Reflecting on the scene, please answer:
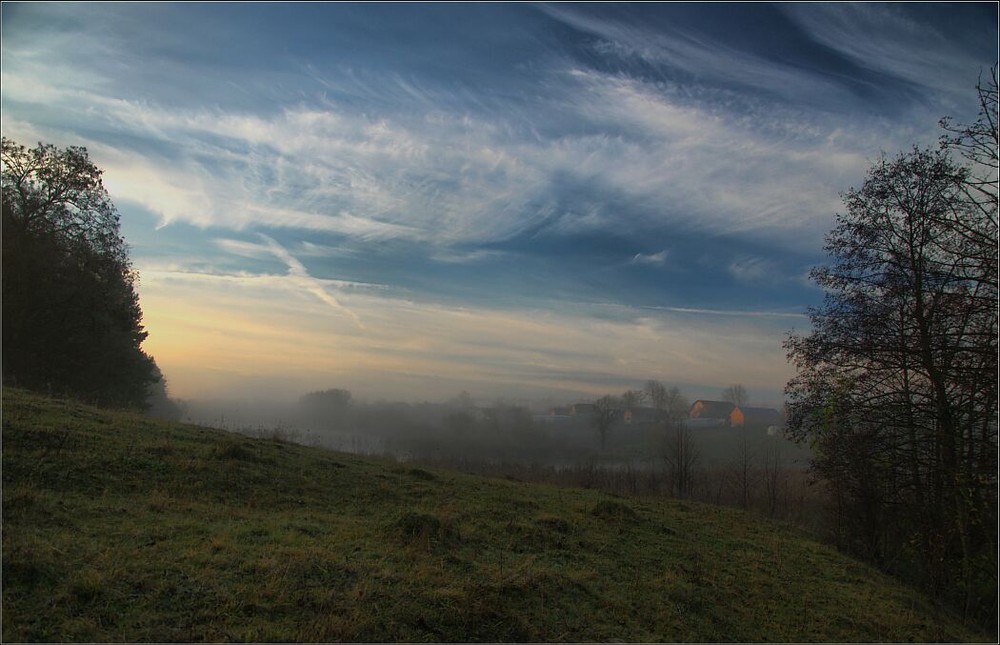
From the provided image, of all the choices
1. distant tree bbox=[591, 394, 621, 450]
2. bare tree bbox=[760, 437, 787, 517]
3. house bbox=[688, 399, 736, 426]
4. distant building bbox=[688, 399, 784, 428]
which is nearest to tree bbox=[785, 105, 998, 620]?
bare tree bbox=[760, 437, 787, 517]

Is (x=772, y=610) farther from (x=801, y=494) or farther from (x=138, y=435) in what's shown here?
(x=801, y=494)

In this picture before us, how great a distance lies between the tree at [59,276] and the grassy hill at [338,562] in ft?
46.3

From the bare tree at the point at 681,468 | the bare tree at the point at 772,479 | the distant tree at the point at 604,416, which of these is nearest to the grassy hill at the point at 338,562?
the bare tree at the point at 772,479

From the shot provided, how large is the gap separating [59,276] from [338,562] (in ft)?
87.7

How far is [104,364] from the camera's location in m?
29.1

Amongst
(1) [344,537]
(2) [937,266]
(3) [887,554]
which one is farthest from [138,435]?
(3) [887,554]

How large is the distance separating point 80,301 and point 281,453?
19.1 metres

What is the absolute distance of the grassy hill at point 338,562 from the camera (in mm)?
5449

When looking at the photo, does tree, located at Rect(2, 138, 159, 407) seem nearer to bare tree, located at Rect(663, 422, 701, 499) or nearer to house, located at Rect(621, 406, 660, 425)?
bare tree, located at Rect(663, 422, 701, 499)

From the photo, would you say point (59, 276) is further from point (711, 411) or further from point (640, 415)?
point (711, 411)

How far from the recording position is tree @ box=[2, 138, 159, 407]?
77.6 feet

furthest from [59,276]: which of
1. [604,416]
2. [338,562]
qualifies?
[604,416]

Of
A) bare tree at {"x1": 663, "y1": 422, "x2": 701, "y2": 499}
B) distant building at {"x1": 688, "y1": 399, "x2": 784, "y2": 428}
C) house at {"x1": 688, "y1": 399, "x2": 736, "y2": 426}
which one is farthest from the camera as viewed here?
house at {"x1": 688, "y1": 399, "x2": 736, "y2": 426}

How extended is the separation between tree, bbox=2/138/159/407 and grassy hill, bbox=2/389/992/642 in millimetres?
14098
